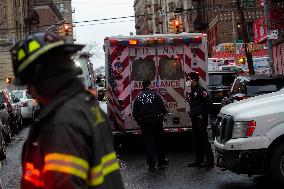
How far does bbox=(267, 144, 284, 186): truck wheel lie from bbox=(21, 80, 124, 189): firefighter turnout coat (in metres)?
6.01

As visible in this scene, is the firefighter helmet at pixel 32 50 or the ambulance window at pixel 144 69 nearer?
the firefighter helmet at pixel 32 50

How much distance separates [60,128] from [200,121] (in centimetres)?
957

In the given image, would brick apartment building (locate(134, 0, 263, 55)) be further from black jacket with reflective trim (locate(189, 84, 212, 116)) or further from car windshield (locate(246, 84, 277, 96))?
black jacket with reflective trim (locate(189, 84, 212, 116))

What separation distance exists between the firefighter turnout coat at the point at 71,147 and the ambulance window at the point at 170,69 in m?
11.9

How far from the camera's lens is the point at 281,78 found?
49.8ft

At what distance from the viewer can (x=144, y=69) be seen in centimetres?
1490

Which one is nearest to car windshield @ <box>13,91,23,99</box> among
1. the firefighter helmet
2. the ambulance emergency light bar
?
the ambulance emergency light bar

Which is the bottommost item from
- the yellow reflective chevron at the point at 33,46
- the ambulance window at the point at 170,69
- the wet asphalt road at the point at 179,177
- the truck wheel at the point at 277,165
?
the wet asphalt road at the point at 179,177

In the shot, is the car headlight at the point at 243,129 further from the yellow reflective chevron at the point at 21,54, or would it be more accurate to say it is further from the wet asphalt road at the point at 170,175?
the yellow reflective chevron at the point at 21,54

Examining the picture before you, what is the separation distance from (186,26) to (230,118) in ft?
271

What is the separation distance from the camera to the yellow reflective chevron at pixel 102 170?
2.84 meters

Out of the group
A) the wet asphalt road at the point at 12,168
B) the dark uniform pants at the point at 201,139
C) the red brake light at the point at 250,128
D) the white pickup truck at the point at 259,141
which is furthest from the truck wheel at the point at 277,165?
the wet asphalt road at the point at 12,168

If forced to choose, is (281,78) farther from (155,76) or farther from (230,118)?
(230,118)

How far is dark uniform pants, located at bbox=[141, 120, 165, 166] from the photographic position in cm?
1184
